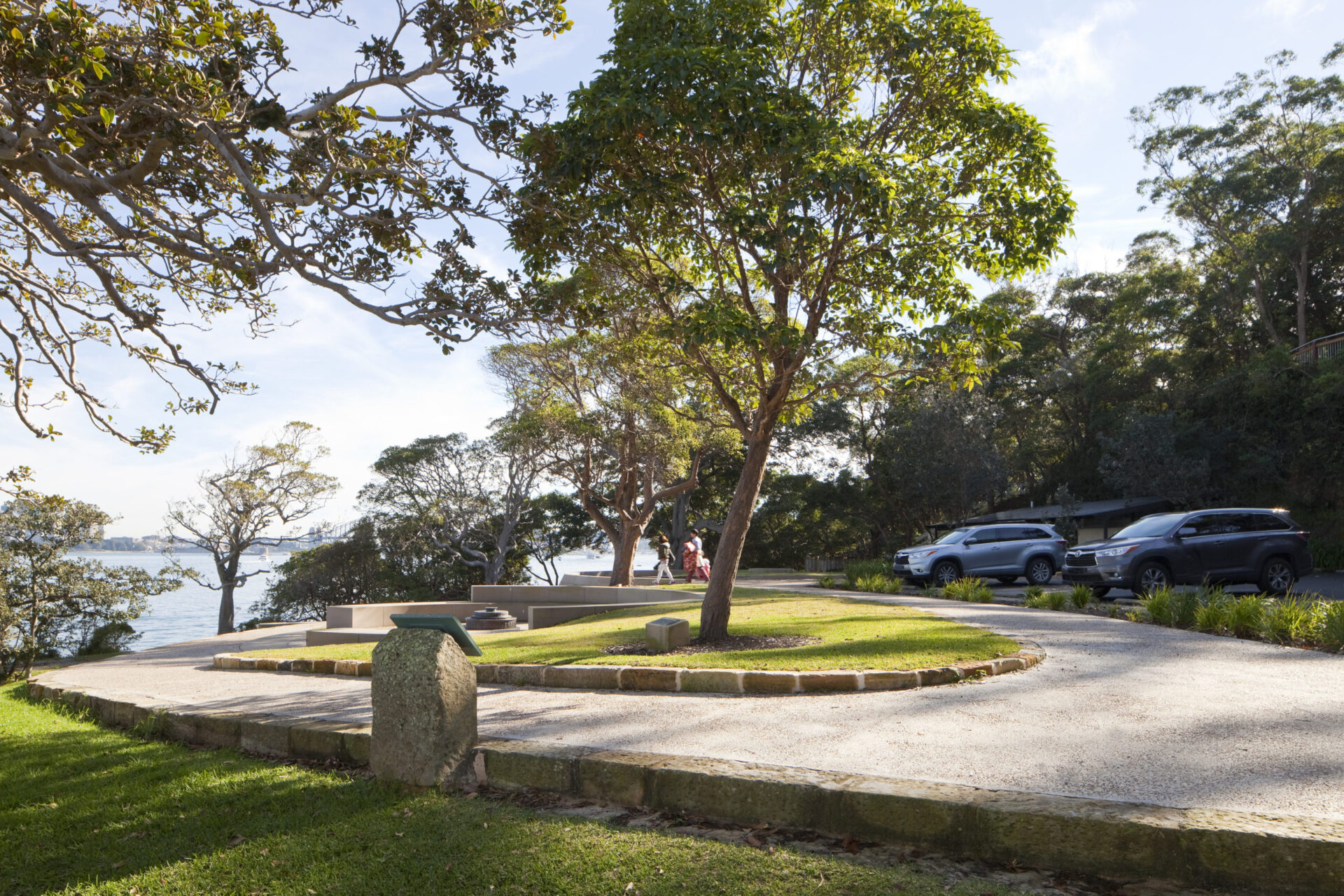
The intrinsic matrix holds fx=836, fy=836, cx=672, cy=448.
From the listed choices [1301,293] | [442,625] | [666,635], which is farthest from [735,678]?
[1301,293]

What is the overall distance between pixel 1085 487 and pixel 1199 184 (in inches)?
554

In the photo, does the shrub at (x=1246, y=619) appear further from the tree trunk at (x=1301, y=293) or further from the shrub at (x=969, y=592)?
the tree trunk at (x=1301, y=293)

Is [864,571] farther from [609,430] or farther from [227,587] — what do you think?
[227,587]

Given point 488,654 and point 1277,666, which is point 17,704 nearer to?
point 488,654

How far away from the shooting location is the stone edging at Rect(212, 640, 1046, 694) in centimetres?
763

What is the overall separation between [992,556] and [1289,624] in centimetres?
1080

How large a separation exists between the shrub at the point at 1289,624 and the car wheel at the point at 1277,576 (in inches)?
223

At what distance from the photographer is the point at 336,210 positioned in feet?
25.5

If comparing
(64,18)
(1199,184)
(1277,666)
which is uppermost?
(1199,184)

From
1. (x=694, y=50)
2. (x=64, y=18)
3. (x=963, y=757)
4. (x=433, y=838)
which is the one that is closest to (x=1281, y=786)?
(x=963, y=757)

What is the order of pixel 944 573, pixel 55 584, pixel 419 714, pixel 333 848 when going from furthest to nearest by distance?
pixel 944 573 < pixel 55 584 < pixel 419 714 < pixel 333 848

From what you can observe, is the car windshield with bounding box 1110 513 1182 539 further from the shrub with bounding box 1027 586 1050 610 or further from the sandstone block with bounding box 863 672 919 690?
the sandstone block with bounding box 863 672 919 690

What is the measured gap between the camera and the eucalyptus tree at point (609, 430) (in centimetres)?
2198

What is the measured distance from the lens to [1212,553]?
15477 millimetres
